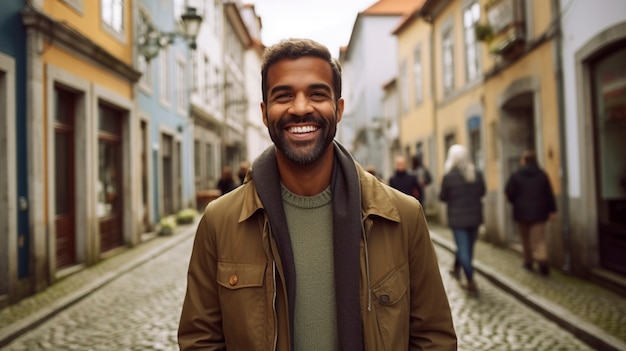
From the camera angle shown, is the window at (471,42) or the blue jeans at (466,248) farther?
the window at (471,42)

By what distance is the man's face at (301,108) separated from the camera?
195 cm

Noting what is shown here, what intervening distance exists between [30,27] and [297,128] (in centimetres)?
749

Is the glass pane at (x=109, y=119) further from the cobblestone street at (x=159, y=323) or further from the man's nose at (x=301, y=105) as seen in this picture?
the man's nose at (x=301, y=105)

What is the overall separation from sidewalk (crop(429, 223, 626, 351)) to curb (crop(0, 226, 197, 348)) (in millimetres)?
5641

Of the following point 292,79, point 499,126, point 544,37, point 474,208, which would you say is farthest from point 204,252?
point 499,126

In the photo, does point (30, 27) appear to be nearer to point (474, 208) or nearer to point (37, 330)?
point (37, 330)

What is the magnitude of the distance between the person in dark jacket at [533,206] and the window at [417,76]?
37.2 feet

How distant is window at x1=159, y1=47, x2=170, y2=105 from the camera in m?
16.8

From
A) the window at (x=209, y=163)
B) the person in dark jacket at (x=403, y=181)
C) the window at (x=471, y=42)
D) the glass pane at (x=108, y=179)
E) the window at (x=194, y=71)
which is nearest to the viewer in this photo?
the person in dark jacket at (x=403, y=181)

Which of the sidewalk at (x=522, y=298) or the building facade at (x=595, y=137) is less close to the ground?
the building facade at (x=595, y=137)

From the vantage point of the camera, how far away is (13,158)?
24.9 feet

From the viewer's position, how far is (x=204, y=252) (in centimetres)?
199

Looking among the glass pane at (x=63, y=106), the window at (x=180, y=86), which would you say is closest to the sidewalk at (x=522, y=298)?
the glass pane at (x=63, y=106)

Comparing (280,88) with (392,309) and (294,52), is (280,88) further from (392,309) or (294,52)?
(392,309)
